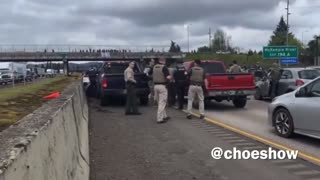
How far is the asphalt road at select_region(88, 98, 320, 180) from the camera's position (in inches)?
300

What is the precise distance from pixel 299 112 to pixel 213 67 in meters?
9.40

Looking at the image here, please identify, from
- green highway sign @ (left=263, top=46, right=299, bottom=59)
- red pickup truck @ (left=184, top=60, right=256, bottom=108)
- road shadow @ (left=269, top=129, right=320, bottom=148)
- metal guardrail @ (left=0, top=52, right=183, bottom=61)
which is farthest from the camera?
metal guardrail @ (left=0, top=52, right=183, bottom=61)

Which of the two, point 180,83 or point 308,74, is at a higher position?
point 308,74

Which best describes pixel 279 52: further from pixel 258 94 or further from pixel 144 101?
pixel 144 101

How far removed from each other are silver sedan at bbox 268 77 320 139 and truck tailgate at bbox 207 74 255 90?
6.11 metres

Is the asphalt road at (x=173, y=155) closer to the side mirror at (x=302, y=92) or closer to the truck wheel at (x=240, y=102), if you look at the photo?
the side mirror at (x=302, y=92)

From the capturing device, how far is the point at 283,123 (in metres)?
11.1

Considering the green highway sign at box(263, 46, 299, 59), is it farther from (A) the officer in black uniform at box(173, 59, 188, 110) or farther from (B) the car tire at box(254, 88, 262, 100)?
(A) the officer in black uniform at box(173, 59, 188, 110)

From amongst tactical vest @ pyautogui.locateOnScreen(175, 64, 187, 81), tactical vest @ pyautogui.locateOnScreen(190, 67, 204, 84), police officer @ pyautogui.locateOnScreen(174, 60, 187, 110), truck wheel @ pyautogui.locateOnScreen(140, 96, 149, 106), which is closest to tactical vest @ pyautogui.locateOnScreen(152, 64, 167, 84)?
tactical vest @ pyautogui.locateOnScreen(190, 67, 204, 84)

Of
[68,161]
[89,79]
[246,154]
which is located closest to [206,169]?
[246,154]

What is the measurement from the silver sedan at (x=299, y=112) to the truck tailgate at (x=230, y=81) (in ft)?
20.0

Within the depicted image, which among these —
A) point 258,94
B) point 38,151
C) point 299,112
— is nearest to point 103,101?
point 258,94

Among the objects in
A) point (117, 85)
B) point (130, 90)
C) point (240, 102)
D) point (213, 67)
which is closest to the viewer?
point (130, 90)

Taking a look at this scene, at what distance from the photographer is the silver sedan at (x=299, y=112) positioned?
9992mm
